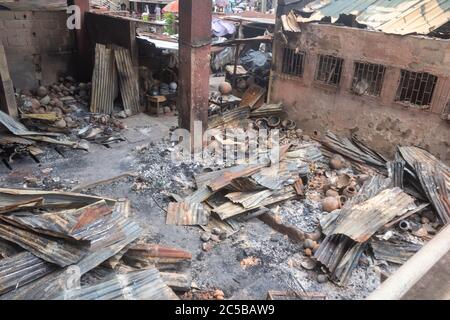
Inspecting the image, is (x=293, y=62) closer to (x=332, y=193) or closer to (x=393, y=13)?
(x=393, y=13)

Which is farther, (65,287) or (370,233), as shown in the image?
(370,233)

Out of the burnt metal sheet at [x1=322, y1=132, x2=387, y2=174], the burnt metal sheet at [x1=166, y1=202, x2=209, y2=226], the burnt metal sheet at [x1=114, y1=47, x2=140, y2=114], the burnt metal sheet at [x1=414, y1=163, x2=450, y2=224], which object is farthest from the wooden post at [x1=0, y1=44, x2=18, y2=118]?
the burnt metal sheet at [x1=414, y1=163, x2=450, y2=224]

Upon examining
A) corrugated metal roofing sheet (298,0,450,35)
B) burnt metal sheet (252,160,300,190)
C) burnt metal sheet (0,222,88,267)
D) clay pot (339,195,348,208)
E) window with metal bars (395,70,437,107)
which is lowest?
clay pot (339,195,348,208)

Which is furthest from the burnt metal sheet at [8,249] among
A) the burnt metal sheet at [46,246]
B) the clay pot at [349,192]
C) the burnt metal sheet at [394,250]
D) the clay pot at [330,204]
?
the clay pot at [349,192]

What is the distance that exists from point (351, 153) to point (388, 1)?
4974 mm

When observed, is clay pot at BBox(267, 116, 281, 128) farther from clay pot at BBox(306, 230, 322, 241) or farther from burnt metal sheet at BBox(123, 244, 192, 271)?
burnt metal sheet at BBox(123, 244, 192, 271)

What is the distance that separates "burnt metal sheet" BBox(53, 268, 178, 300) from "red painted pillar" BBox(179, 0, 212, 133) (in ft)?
19.1

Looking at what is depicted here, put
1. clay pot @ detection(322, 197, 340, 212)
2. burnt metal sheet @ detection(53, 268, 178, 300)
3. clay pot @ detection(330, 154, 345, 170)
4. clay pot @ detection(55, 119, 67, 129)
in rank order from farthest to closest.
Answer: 1. clay pot @ detection(55, 119, 67, 129)
2. clay pot @ detection(330, 154, 345, 170)
3. clay pot @ detection(322, 197, 340, 212)
4. burnt metal sheet @ detection(53, 268, 178, 300)

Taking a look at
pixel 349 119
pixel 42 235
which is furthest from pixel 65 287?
pixel 349 119

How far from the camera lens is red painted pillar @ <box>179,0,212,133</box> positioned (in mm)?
9172
